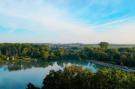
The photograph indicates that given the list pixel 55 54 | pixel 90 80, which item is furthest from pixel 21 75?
pixel 55 54

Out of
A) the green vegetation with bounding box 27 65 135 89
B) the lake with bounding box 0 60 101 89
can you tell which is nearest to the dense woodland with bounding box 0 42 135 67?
the lake with bounding box 0 60 101 89

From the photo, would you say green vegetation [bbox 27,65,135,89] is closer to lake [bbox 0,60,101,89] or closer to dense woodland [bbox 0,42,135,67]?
lake [bbox 0,60,101,89]

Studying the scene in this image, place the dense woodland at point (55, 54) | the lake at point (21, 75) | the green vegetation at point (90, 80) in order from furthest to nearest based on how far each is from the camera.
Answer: the dense woodland at point (55, 54) < the lake at point (21, 75) < the green vegetation at point (90, 80)

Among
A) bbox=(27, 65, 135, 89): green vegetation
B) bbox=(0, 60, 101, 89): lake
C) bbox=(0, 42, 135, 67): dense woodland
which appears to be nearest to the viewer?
bbox=(27, 65, 135, 89): green vegetation

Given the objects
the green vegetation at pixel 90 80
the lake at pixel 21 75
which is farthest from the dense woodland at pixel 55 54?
the green vegetation at pixel 90 80

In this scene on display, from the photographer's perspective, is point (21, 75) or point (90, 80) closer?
point (90, 80)

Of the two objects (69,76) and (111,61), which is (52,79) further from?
(111,61)

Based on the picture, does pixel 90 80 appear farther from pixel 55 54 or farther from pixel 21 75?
pixel 55 54

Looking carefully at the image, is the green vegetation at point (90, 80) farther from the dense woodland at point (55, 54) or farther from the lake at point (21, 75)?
the dense woodland at point (55, 54)

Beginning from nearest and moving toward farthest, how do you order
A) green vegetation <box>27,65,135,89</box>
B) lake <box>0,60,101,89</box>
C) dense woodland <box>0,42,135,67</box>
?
green vegetation <box>27,65,135,89</box>
lake <box>0,60,101,89</box>
dense woodland <box>0,42,135,67</box>

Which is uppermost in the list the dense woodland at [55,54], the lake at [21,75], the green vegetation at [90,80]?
the green vegetation at [90,80]
